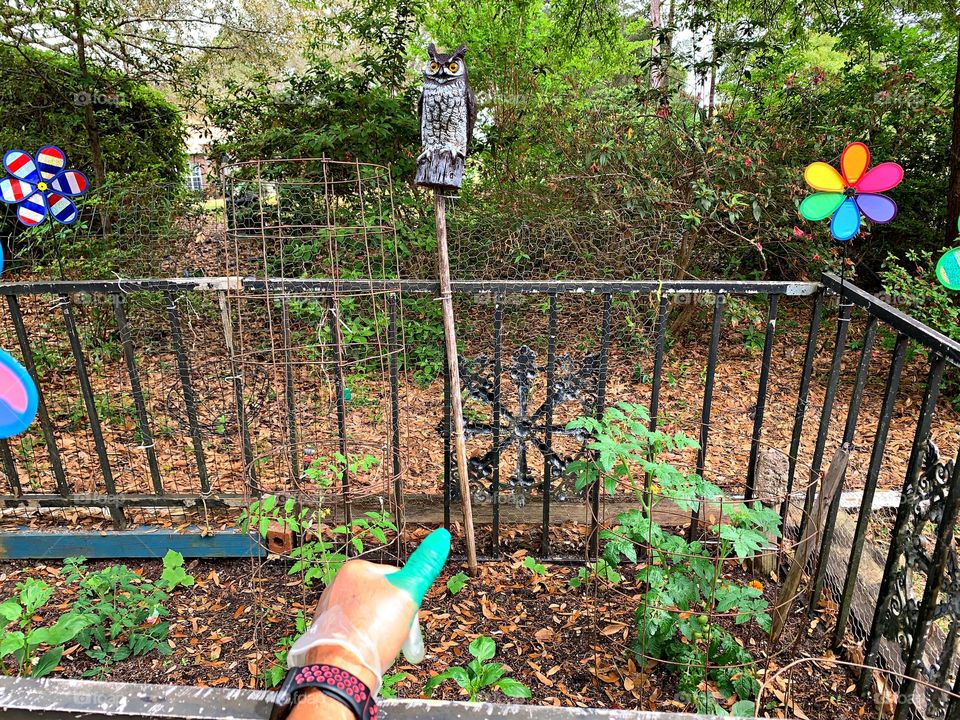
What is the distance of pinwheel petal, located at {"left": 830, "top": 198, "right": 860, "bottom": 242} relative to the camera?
2.19 metres

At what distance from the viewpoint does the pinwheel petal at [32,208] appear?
470 centimetres

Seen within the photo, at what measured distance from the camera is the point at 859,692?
2.01 meters

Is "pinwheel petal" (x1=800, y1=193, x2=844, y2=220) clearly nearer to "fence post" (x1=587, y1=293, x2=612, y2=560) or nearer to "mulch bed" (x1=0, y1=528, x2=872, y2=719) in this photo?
"fence post" (x1=587, y1=293, x2=612, y2=560)

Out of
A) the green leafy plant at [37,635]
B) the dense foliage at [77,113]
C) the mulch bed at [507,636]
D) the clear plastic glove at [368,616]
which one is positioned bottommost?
the mulch bed at [507,636]

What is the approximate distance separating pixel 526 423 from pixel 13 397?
2.03m

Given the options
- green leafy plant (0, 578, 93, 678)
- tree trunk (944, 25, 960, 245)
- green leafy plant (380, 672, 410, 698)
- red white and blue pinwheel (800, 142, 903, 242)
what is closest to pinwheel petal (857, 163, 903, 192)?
red white and blue pinwheel (800, 142, 903, 242)

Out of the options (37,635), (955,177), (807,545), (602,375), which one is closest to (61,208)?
(37,635)

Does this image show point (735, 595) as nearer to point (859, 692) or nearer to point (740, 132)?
point (859, 692)

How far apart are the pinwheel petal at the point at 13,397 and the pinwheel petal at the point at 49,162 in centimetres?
434

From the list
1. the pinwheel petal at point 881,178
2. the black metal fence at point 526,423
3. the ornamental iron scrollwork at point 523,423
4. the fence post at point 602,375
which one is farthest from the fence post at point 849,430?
the ornamental iron scrollwork at point 523,423

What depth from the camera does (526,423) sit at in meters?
2.86

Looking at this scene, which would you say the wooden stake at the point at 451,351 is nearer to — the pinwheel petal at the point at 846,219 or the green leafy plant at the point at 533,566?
the green leafy plant at the point at 533,566

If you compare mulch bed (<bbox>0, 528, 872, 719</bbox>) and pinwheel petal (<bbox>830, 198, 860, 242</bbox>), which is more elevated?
pinwheel petal (<bbox>830, 198, 860, 242</bbox>)

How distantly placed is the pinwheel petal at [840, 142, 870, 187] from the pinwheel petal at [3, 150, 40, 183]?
5477 mm
